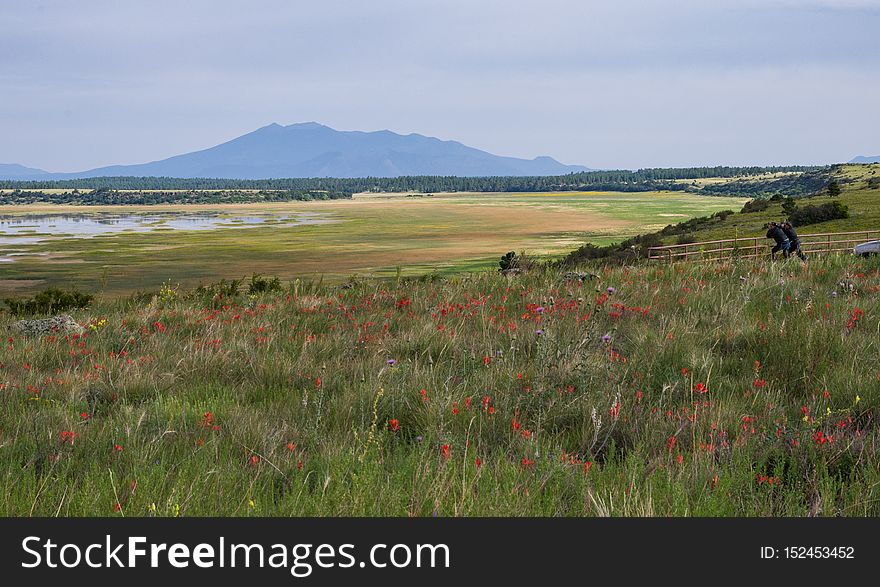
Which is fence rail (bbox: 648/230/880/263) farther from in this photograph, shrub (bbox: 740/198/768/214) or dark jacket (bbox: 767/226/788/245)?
shrub (bbox: 740/198/768/214)

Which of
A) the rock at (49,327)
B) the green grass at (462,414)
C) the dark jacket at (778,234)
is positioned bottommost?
the rock at (49,327)

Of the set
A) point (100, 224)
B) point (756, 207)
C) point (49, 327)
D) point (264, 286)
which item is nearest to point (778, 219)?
point (756, 207)

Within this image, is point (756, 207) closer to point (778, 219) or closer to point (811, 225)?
point (778, 219)

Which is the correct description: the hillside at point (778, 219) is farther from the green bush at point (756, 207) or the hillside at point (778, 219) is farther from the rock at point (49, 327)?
the rock at point (49, 327)

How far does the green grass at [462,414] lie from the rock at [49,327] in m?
0.26

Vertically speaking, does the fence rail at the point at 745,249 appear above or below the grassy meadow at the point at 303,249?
above

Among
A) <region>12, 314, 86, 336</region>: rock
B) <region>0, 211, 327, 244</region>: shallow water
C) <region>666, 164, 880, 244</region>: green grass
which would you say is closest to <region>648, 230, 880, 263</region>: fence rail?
<region>666, 164, 880, 244</region>: green grass

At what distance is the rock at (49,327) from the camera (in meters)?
8.23

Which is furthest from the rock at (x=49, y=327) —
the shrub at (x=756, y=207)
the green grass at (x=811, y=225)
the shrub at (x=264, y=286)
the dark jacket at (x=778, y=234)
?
the shrub at (x=756, y=207)

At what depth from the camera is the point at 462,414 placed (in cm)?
453

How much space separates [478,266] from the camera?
6844 cm

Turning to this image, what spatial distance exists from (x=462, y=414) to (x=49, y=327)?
6097 millimetres

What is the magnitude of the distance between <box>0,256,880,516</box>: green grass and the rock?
0.86ft
